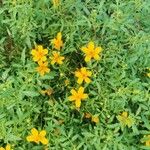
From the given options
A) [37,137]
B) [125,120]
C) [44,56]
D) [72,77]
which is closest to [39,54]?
[44,56]

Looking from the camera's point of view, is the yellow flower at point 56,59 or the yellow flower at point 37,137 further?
the yellow flower at point 56,59

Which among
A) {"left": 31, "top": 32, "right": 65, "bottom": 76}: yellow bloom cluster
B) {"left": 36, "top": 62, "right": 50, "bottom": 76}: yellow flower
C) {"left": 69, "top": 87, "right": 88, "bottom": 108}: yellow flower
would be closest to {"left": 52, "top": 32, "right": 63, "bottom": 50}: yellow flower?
{"left": 31, "top": 32, "right": 65, "bottom": 76}: yellow bloom cluster

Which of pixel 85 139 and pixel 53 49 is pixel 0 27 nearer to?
pixel 53 49

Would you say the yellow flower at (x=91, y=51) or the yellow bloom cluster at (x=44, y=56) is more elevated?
the yellow flower at (x=91, y=51)

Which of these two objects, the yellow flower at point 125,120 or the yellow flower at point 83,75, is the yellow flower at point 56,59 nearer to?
the yellow flower at point 83,75

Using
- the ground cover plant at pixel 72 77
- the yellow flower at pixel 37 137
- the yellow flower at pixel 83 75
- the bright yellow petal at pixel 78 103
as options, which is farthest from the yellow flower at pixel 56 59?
the yellow flower at pixel 37 137

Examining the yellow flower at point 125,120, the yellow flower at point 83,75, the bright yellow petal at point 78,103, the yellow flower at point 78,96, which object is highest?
the yellow flower at point 83,75

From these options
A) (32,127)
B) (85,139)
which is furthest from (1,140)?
(85,139)
